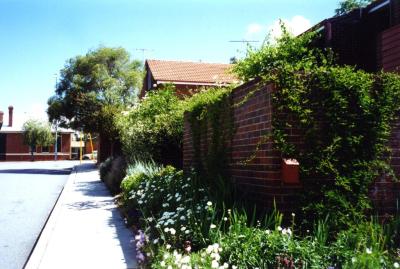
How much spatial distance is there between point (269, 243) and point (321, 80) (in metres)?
2.13

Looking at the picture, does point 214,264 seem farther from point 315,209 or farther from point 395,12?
point 395,12

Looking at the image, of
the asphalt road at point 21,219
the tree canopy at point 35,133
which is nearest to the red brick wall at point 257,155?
the asphalt road at point 21,219

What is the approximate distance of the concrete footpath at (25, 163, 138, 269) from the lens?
575cm

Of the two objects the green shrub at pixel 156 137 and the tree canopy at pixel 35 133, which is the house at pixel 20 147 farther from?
the green shrub at pixel 156 137

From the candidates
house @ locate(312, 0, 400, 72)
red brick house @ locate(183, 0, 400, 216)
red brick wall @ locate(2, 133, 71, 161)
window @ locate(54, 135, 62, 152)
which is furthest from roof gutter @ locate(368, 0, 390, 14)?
window @ locate(54, 135, 62, 152)

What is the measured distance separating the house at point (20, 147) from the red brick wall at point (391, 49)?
55.2 metres

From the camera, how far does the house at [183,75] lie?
2746 cm

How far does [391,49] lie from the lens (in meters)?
7.96

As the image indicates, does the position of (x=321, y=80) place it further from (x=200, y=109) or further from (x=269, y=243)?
(x=200, y=109)

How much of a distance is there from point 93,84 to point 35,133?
87.0ft

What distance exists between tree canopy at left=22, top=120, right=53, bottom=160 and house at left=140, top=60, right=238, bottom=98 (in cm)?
2844

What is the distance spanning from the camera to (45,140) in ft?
186

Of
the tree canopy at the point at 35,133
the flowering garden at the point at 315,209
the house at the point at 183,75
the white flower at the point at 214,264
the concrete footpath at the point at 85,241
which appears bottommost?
the concrete footpath at the point at 85,241

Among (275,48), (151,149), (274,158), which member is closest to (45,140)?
(151,149)
